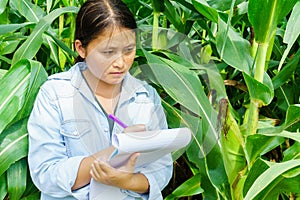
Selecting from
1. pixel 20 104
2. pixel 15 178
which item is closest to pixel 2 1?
pixel 20 104

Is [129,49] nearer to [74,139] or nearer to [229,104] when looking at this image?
[74,139]

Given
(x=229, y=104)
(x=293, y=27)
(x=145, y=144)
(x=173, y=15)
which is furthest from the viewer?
(x=173, y=15)

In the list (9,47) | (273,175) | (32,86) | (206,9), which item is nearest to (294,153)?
(273,175)

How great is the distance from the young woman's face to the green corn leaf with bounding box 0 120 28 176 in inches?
12.3

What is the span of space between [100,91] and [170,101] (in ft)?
1.40

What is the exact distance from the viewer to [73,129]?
103cm

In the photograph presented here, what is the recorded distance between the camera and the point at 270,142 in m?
1.17

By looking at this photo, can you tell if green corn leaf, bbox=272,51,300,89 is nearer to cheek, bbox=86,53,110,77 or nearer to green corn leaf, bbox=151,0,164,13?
green corn leaf, bbox=151,0,164,13

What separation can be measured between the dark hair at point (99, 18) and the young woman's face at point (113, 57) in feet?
0.09

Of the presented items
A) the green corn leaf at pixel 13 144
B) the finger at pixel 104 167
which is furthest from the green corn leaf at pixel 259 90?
the green corn leaf at pixel 13 144

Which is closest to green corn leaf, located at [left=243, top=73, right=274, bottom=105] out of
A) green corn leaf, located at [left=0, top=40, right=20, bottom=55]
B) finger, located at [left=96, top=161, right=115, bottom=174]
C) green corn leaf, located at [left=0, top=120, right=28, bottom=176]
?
finger, located at [left=96, top=161, right=115, bottom=174]

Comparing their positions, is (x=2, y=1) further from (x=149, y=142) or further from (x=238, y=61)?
(x=149, y=142)

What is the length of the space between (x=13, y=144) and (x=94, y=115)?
307 millimetres

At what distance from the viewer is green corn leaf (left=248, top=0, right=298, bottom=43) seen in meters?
1.12
